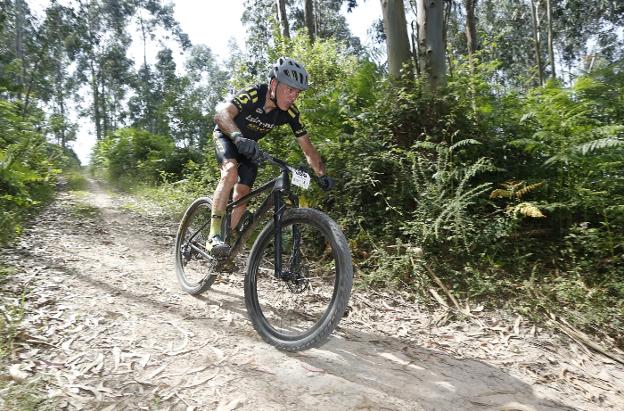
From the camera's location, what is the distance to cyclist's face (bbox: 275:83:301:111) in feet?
11.8

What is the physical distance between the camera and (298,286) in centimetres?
335

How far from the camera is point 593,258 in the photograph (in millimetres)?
4332

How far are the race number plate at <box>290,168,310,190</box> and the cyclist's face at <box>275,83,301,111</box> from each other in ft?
2.71

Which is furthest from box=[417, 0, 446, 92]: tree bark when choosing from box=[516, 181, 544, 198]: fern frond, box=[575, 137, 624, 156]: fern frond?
box=[575, 137, 624, 156]: fern frond

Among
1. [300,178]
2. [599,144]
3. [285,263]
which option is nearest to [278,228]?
[285,263]

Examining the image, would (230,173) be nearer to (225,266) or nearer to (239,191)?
(239,191)

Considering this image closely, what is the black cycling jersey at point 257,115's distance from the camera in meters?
3.78

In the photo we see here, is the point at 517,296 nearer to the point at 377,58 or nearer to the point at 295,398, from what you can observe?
the point at 295,398

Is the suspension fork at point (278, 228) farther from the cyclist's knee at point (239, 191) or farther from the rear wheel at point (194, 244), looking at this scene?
the rear wheel at point (194, 244)

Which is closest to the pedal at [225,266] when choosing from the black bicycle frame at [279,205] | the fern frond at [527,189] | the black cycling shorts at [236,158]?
the black bicycle frame at [279,205]

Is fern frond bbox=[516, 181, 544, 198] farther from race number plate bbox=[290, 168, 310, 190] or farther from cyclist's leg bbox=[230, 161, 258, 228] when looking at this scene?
cyclist's leg bbox=[230, 161, 258, 228]

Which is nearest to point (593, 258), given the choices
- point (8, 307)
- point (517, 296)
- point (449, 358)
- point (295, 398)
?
point (517, 296)

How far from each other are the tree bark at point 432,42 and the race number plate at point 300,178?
363 cm

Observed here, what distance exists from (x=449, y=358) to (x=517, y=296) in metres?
1.44
